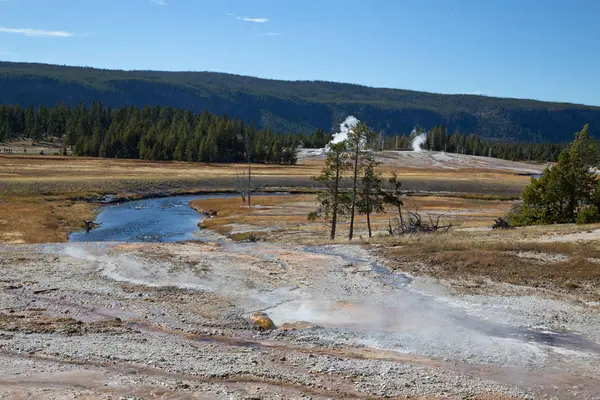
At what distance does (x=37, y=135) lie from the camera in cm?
18725

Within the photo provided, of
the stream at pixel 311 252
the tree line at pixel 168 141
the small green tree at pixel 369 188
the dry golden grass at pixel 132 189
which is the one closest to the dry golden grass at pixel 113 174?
the dry golden grass at pixel 132 189

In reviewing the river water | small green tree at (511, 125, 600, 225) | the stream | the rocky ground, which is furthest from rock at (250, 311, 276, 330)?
small green tree at (511, 125, 600, 225)

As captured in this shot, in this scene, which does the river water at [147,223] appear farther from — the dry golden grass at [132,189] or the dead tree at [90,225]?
the dry golden grass at [132,189]

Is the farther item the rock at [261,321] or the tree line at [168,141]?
the tree line at [168,141]

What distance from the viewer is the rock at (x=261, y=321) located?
20.9m

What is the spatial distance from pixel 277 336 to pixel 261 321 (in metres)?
1.78

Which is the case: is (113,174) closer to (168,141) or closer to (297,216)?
(168,141)

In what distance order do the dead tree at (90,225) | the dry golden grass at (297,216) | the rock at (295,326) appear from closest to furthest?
the rock at (295,326)
the dry golden grass at (297,216)
the dead tree at (90,225)

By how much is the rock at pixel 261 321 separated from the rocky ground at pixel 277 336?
0.31m

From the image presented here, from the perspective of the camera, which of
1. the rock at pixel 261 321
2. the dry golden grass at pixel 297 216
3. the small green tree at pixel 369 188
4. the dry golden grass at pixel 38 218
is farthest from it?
the dry golden grass at pixel 297 216

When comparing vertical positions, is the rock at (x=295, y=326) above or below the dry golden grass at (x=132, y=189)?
above

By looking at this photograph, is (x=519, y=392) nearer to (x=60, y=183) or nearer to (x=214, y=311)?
(x=214, y=311)

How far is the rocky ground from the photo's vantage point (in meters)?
15.4

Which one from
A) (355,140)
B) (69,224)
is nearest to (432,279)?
(355,140)
